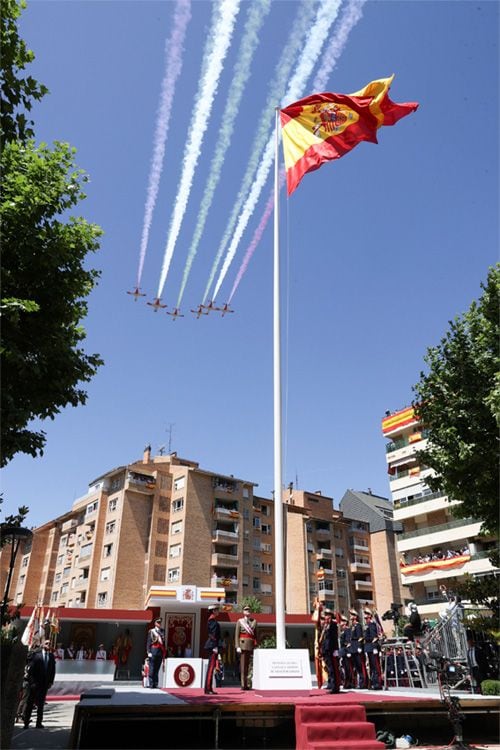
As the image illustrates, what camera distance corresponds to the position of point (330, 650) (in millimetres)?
11609

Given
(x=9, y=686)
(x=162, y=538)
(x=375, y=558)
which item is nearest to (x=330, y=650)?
(x=9, y=686)

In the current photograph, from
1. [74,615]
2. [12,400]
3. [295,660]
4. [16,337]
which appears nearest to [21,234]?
[16,337]

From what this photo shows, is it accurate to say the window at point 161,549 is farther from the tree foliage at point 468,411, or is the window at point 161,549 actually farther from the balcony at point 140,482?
the tree foliage at point 468,411

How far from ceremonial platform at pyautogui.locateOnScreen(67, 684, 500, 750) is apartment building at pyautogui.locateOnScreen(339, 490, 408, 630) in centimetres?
5616

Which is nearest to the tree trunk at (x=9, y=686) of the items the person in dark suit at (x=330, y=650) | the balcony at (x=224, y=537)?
the person in dark suit at (x=330, y=650)

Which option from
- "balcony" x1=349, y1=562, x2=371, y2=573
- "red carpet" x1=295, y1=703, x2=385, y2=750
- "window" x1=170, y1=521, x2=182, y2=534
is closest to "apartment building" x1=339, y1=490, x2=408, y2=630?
"balcony" x1=349, y1=562, x2=371, y2=573

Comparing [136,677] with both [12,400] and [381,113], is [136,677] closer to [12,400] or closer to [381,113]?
[12,400]

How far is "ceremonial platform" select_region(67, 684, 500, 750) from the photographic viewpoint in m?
8.39

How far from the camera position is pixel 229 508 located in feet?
203

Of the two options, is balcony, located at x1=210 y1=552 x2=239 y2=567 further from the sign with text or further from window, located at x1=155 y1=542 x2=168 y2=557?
the sign with text

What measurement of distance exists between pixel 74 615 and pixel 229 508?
1195 inches

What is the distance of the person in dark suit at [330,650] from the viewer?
36.6ft

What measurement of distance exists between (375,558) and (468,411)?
57.2 meters

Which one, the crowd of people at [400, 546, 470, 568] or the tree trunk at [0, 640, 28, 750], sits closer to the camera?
the tree trunk at [0, 640, 28, 750]
